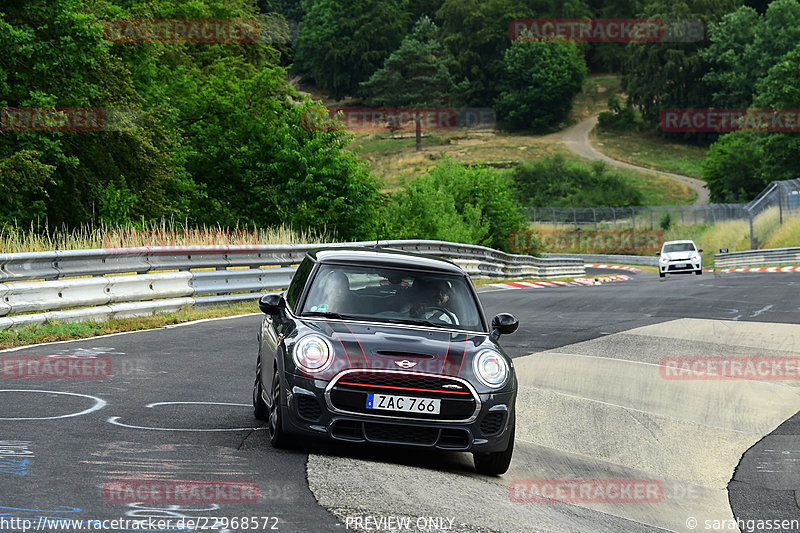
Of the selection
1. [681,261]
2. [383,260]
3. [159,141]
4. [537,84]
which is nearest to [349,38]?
[537,84]

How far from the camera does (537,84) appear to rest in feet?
482

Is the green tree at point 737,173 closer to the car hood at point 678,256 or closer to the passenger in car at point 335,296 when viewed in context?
the car hood at point 678,256

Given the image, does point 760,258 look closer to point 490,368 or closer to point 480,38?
point 490,368

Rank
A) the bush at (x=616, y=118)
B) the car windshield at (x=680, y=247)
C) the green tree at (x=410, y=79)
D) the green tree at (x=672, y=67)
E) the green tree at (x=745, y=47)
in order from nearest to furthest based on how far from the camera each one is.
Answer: the car windshield at (x=680, y=247) → the green tree at (x=745, y=47) → the green tree at (x=672, y=67) → the green tree at (x=410, y=79) → the bush at (x=616, y=118)

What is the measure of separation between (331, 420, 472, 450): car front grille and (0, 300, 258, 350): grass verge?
22.9 feet

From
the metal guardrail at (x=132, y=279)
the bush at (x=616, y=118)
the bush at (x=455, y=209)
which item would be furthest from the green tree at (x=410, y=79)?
the metal guardrail at (x=132, y=279)

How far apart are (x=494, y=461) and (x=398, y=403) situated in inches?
37.0

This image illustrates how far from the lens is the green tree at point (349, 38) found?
517 ft

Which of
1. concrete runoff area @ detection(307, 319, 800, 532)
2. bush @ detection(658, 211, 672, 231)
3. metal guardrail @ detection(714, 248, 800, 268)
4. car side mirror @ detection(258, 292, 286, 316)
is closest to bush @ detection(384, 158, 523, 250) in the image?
metal guardrail @ detection(714, 248, 800, 268)

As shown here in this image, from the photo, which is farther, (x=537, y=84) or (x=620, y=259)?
(x=537, y=84)

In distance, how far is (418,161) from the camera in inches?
5049

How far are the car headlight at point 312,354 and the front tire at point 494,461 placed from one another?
1.31 metres

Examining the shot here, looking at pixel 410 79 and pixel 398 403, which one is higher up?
pixel 398 403

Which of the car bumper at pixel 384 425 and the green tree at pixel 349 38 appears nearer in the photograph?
the car bumper at pixel 384 425
